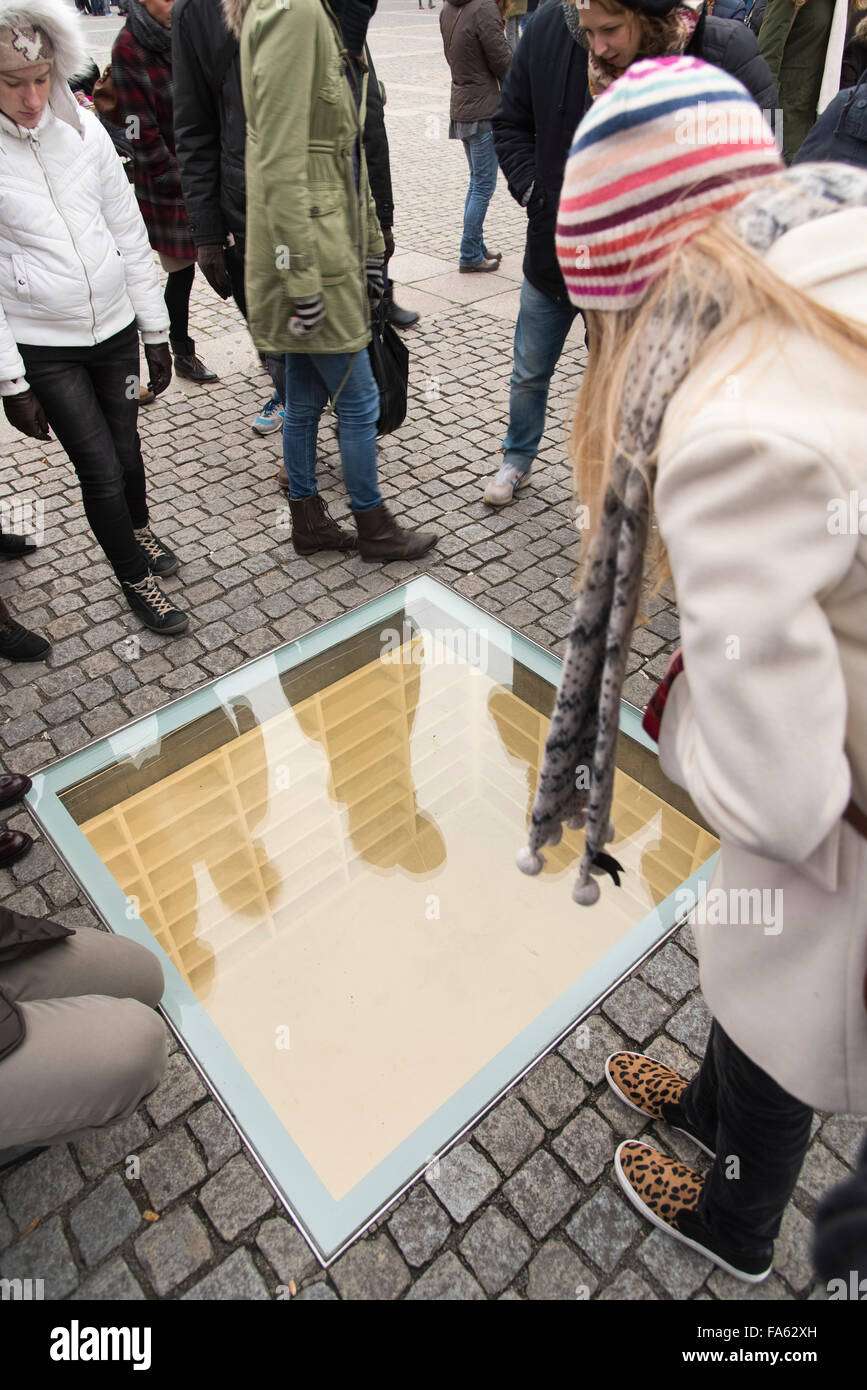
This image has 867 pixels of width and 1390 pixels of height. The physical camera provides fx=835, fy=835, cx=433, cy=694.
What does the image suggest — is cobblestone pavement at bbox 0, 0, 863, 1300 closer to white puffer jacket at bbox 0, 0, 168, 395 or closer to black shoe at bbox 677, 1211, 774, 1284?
black shoe at bbox 677, 1211, 774, 1284

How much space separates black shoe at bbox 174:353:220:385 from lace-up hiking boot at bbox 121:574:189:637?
2.70 meters

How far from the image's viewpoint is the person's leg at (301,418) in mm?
3795

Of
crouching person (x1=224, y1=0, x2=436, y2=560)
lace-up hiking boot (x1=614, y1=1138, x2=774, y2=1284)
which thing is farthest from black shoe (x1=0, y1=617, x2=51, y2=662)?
lace-up hiking boot (x1=614, y1=1138, x2=774, y2=1284)

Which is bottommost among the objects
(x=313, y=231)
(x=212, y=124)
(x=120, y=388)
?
(x=120, y=388)

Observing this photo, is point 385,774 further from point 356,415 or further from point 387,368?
point 387,368

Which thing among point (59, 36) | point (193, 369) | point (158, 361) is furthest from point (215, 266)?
point (193, 369)

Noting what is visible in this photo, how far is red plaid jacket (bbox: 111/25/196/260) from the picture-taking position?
4.75m

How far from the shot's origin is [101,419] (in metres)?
3.46

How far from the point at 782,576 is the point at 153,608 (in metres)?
3.41

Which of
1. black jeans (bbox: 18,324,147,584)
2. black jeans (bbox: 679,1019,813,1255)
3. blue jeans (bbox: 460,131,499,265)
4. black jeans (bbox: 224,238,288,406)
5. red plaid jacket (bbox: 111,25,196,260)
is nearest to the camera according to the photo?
black jeans (bbox: 679,1019,813,1255)

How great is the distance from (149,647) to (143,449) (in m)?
1.99

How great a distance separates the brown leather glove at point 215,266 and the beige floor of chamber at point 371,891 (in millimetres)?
2152

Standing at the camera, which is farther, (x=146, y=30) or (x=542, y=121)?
(x=146, y=30)
